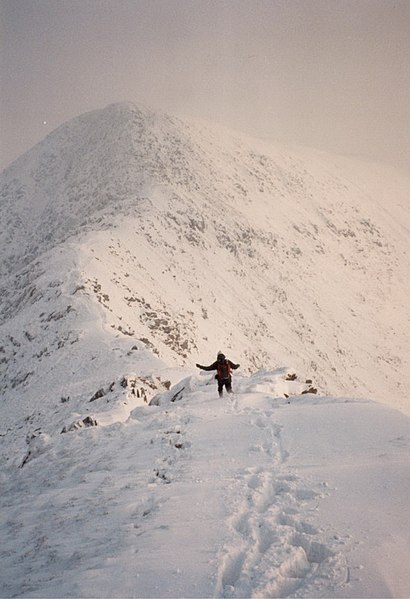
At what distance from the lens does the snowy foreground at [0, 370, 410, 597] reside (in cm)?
447

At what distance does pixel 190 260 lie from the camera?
45188mm

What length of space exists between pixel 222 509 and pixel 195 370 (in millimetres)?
15661

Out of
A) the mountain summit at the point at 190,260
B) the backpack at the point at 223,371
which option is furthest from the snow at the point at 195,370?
the backpack at the point at 223,371

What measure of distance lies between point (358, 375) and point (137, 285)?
26.5 m

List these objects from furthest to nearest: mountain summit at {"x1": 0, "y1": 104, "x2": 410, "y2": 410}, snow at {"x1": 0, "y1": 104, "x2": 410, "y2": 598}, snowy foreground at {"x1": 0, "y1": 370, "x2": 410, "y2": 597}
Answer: mountain summit at {"x1": 0, "y1": 104, "x2": 410, "y2": 410}
snow at {"x1": 0, "y1": 104, "x2": 410, "y2": 598}
snowy foreground at {"x1": 0, "y1": 370, "x2": 410, "y2": 597}

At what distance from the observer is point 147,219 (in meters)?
46.8

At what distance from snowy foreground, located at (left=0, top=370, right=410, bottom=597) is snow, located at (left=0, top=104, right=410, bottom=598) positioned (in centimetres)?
4

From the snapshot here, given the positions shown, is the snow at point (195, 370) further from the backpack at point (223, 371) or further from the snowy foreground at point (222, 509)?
the backpack at point (223, 371)

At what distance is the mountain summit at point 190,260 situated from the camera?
27.8 metres

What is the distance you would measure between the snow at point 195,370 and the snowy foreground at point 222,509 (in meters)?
0.04

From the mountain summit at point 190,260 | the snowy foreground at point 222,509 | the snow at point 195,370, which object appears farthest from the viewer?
the mountain summit at point 190,260

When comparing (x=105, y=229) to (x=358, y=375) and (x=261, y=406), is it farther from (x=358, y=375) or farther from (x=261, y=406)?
(x=261, y=406)

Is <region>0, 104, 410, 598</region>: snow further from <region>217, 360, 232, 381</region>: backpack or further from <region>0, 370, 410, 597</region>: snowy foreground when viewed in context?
<region>217, 360, 232, 381</region>: backpack

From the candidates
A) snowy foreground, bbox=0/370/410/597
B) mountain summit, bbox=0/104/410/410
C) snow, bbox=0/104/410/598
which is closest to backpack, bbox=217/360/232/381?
snow, bbox=0/104/410/598
